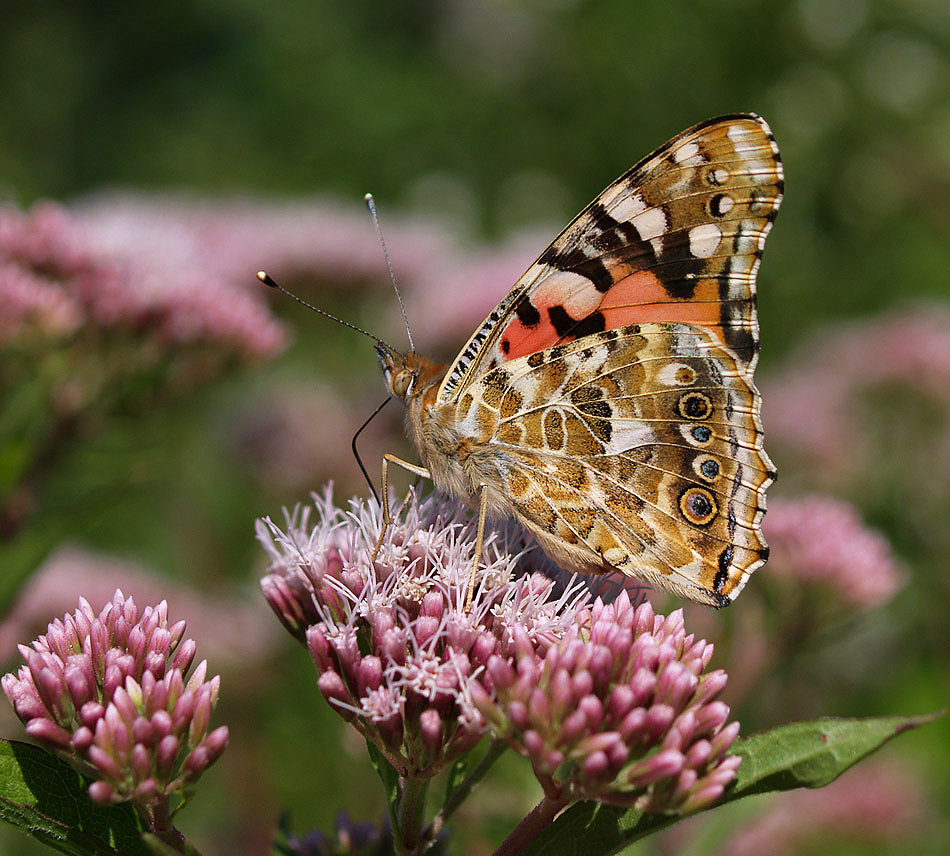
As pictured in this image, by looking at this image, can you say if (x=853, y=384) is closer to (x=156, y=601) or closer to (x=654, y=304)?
(x=654, y=304)

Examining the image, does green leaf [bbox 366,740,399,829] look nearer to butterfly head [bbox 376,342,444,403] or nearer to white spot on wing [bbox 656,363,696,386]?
butterfly head [bbox 376,342,444,403]

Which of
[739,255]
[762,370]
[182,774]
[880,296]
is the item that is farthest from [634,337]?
[880,296]

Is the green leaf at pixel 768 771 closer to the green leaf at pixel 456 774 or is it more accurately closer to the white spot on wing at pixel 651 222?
the green leaf at pixel 456 774

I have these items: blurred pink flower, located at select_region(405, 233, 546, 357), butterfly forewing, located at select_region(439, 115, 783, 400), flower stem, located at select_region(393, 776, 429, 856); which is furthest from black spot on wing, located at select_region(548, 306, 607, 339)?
blurred pink flower, located at select_region(405, 233, 546, 357)

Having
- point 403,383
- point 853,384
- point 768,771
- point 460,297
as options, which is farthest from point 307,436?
point 768,771

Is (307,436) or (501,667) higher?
(501,667)

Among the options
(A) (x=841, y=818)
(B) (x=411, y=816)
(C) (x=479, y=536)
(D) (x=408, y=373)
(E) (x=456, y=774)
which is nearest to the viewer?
(B) (x=411, y=816)

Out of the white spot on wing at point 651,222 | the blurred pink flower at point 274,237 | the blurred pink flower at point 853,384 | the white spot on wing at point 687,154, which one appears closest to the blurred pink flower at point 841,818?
the blurred pink flower at point 853,384
